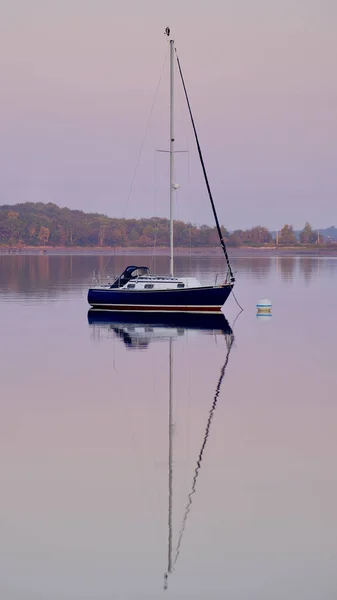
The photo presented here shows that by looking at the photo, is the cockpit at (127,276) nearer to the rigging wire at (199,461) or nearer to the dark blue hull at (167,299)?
the dark blue hull at (167,299)

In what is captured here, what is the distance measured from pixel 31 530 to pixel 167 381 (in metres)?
12.5

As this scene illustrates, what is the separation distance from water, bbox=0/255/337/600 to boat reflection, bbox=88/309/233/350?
5483 mm

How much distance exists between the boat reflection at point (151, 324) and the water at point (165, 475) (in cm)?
548

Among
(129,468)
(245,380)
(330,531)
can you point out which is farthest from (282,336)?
(330,531)

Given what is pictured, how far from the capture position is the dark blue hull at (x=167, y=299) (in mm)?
44938

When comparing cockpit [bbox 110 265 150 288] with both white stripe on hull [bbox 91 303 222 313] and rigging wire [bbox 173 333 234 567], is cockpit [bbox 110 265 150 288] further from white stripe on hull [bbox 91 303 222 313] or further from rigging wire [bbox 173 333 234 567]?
rigging wire [bbox 173 333 234 567]

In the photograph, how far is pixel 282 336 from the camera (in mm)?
37156

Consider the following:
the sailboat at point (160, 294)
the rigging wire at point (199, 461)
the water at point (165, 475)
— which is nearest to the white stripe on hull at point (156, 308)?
the sailboat at point (160, 294)

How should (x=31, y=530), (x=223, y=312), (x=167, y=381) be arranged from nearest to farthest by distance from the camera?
1. (x=31, y=530)
2. (x=167, y=381)
3. (x=223, y=312)

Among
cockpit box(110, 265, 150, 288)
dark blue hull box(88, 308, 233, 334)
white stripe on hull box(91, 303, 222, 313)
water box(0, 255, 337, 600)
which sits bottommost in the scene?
dark blue hull box(88, 308, 233, 334)

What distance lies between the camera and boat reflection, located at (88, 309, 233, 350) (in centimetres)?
3669

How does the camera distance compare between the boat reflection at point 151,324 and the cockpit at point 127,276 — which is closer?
the boat reflection at point 151,324

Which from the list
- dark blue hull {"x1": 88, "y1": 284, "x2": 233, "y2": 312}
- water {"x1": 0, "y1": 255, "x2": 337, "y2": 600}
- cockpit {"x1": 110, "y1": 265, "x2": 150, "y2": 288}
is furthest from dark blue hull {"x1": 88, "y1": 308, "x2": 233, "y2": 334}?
water {"x1": 0, "y1": 255, "x2": 337, "y2": 600}

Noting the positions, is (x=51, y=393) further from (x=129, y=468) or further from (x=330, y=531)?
(x=330, y=531)
